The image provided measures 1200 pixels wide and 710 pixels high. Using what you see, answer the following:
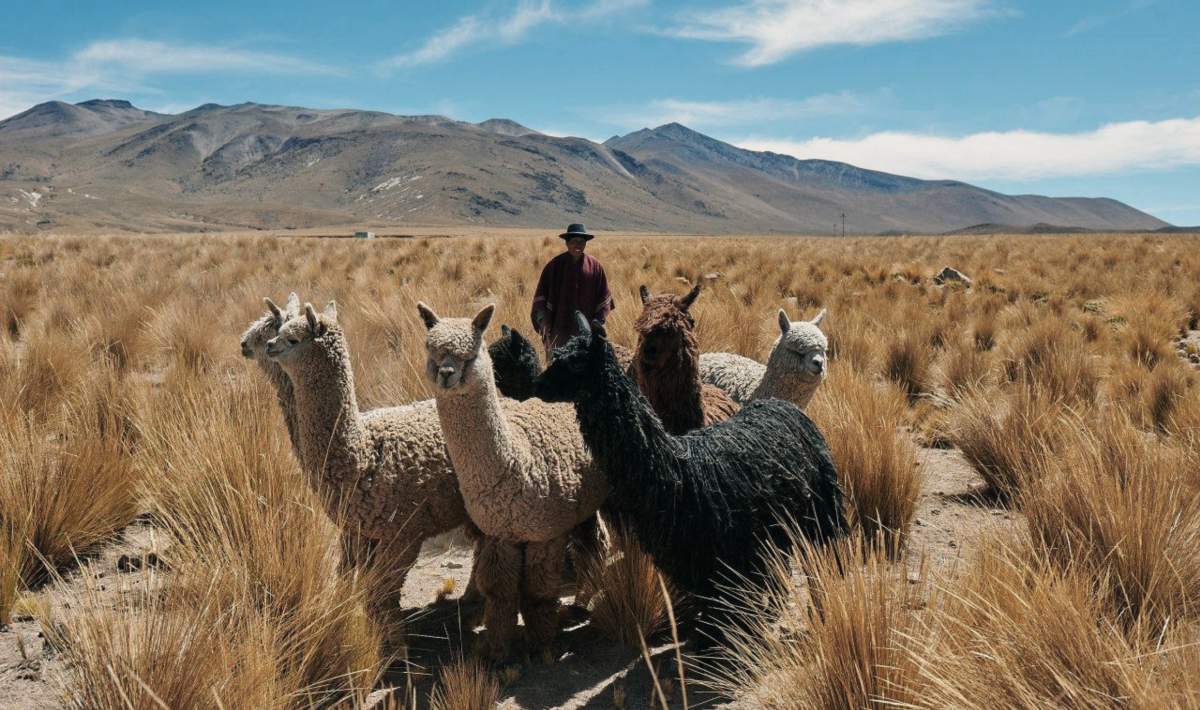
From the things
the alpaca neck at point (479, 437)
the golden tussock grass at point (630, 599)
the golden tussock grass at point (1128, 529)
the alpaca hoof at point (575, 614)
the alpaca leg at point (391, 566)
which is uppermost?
the alpaca neck at point (479, 437)

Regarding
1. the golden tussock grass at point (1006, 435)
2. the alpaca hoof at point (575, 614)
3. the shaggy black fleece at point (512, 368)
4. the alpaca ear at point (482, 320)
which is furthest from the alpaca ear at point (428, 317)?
the golden tussock grass at point (1006, 435)

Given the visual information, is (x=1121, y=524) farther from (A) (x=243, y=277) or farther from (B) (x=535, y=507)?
(A) (x=243, y=277)

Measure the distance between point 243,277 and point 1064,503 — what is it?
13.6m

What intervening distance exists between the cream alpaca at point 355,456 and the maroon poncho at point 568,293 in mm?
2583

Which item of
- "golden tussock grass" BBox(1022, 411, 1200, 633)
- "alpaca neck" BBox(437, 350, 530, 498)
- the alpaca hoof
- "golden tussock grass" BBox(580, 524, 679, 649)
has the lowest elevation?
the alpaca hoof

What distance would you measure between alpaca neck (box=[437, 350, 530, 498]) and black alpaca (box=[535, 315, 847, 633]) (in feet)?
1.05

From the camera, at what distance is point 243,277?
44.4 ft

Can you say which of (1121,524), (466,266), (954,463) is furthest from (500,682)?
(466,266)

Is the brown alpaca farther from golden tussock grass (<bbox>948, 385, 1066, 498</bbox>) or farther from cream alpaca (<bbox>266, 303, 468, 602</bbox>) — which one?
golden tussock grass (<bbox>948, 385, 1066, 498</bbox>)

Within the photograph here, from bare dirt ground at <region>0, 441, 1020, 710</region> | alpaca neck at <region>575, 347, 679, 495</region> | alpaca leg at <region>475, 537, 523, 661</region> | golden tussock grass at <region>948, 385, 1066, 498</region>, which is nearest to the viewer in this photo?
bare dirt ground at <region>0, 441, 1020, 710</region>

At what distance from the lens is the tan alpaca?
2678mm

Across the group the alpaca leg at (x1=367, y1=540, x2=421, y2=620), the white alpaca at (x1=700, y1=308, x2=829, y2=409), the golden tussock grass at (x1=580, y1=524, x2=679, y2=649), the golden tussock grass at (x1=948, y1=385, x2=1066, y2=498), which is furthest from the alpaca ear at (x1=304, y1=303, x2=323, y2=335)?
the golden tussock grass at (x1=948, y1=385, x2=1066, y2=498)

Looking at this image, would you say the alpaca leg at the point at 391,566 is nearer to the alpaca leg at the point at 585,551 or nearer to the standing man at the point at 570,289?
the alpaca leg at the point at 585,551

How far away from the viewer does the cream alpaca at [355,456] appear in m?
3.01
